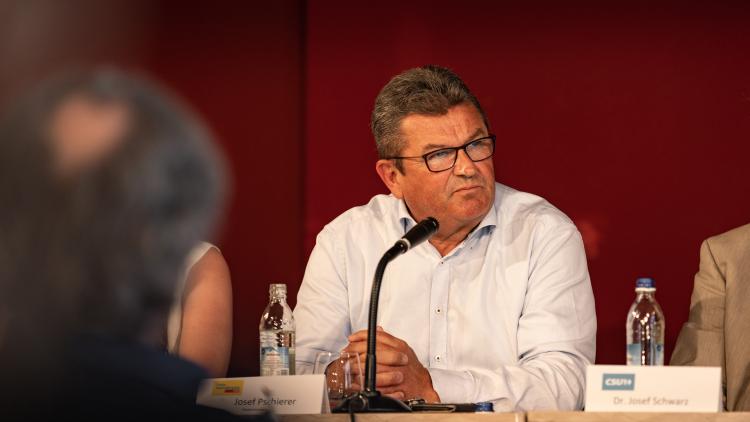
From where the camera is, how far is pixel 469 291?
8.76 feet

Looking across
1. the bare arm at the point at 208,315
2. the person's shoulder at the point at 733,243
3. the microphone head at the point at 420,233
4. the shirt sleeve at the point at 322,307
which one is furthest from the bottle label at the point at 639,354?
the bare arm at the point at 208,315

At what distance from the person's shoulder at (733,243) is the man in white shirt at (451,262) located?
Result: 0.34 metres

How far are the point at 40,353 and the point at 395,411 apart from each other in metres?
1.06

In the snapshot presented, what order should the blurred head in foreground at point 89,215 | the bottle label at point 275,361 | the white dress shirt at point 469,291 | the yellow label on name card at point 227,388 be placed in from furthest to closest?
1. the white dress shirt at point 469,291
2. the bottle label at point 275,361
3. the yellow label on name card at point 227,388
4. the blurred head in foreground at point 89,215

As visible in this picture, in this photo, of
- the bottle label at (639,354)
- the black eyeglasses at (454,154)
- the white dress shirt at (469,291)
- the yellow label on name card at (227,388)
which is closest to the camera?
the yellow label on name card at (227,388)

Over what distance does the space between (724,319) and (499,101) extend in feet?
3.41

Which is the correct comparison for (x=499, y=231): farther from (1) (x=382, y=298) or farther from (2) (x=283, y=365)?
(2) (x=283, y=365)

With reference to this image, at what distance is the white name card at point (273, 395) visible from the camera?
178 cm

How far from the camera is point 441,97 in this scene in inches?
104

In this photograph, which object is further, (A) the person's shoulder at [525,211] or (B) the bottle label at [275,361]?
(A) the person's shoulder at [525,211]

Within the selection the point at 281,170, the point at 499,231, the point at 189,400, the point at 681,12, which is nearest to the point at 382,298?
the point at 499,231

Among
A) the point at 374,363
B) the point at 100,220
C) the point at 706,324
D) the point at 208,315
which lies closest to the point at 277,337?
the point at 208,315

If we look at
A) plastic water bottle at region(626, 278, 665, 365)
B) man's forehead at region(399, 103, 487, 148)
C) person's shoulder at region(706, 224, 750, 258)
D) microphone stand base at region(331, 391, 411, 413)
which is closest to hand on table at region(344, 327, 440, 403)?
microphone stand base at region(331, 391, 411, 413)

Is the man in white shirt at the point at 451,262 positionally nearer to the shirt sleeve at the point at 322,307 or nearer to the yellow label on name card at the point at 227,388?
the shirt sleeve at the point at 322,307
